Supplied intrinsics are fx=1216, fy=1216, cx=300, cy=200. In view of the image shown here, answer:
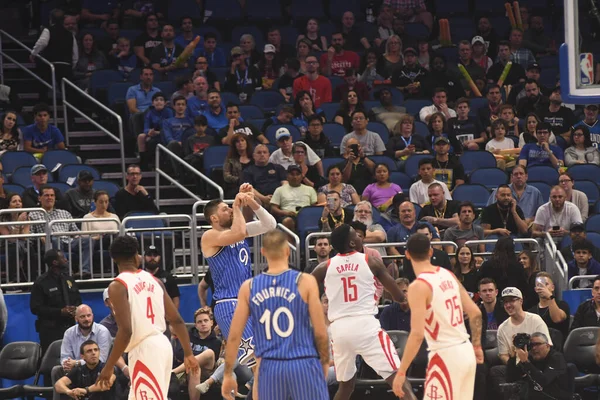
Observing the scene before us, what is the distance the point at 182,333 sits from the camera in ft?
34.7

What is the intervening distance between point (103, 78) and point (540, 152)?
7470mm

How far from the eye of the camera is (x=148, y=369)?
34.2 ft

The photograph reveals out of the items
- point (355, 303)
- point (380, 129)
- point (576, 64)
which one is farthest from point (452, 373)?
point (380, 129)

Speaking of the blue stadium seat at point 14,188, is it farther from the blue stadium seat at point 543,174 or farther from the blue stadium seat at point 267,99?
the blue stadium seat at point 543,174

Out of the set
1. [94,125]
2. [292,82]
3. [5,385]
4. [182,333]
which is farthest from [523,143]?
[182,333]

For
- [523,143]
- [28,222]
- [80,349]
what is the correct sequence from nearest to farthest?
[80,349]
[28,222]
[523,143]

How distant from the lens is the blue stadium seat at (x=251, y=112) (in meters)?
19.9

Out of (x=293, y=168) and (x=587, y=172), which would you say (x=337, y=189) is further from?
(x=587, y=172)

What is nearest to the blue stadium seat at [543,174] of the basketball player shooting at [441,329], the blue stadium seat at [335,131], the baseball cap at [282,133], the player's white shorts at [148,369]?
the blue stadium seat at [335,131]

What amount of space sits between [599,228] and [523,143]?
2756 millimetres

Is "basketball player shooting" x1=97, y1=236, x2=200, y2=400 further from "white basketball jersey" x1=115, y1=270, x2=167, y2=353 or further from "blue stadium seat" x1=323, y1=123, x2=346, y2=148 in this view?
"blue stadium seat" x1=323, y1=123, x2=346, y2=148

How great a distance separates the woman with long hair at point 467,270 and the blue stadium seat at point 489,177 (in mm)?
2843

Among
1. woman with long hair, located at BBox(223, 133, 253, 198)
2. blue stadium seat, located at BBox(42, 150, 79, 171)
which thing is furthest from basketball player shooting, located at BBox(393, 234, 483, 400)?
blue stadium seat, located at BBox(42, 150, 79, 171)

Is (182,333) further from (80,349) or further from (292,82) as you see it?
(292,82)
